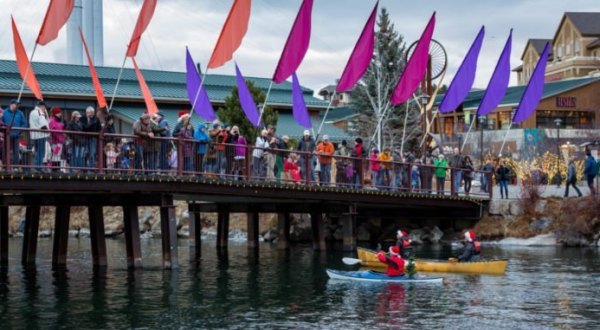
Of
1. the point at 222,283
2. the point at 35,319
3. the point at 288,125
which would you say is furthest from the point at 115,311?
the point at 288,125

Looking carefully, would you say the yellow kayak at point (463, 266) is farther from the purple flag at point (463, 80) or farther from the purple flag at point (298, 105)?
the purple flag at point (463, 80)

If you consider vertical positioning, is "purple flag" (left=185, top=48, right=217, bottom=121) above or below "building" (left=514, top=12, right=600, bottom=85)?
below

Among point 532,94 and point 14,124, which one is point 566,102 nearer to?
point 532,94

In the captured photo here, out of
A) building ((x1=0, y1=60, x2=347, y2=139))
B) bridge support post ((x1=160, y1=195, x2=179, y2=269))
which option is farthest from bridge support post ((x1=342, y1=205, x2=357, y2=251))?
building ((x1=0, y1=60, x2=347, y2=139))

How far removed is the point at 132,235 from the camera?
1578 inches

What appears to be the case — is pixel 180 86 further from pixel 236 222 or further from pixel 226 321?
pixel 226 321

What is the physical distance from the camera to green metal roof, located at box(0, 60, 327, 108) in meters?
74.2

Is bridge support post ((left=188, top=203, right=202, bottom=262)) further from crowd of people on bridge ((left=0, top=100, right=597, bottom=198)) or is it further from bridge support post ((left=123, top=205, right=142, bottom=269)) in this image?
bridge support post ((left=123, top=205, right=142, bottom=269))

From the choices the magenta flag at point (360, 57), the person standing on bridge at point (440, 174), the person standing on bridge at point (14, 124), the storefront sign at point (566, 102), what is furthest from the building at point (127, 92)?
the person standing on bridge at point (14, 124)

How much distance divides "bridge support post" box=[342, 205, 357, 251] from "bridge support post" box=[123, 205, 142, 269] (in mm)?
12666

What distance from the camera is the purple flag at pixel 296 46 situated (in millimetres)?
45562

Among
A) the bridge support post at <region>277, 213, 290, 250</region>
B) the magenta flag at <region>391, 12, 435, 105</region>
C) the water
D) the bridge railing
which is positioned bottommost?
the water

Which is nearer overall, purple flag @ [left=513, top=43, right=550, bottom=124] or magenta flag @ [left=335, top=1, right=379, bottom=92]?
magenta flag @ [left=335, top=1, right=379, bottom=92]

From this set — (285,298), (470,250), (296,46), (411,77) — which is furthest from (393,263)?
(411,77)
